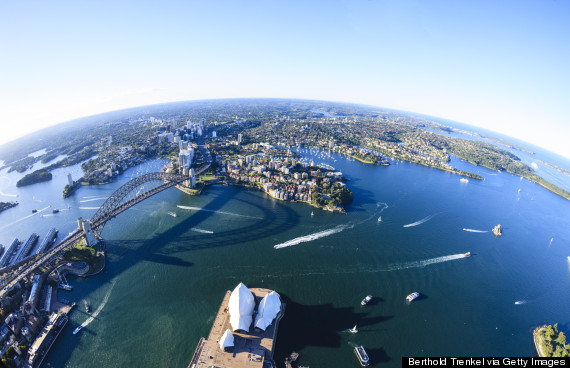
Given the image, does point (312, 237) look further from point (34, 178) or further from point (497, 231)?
point (34, 178)

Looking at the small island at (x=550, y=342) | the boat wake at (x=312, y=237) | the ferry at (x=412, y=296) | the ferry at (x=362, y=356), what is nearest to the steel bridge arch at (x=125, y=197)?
the boat wake at (x=312, y=237)

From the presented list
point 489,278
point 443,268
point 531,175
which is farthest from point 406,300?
point 531,175

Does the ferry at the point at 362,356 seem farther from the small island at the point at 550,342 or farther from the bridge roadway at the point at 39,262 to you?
the bridge roadway at the point at 39,262

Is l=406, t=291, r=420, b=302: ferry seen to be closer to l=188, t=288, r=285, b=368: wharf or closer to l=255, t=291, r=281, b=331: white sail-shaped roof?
l=255, t=291, r=281, b=331: white sail-shaped roof

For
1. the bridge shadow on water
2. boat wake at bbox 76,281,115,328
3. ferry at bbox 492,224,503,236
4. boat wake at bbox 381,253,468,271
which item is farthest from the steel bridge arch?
ferry at bbox 492,224,503,236

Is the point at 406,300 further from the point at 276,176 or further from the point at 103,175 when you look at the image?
the point at 103,175

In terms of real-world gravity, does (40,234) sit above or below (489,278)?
above
